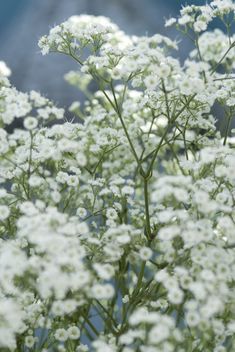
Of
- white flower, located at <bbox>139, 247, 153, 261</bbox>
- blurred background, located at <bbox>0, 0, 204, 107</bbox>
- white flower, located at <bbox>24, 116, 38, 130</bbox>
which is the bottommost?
white flower, located at <bbox>139, 247, 153, 261</bbox>

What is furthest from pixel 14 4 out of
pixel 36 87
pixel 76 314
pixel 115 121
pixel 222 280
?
pixel 222 280

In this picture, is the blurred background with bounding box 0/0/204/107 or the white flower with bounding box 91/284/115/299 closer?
the white flower with bounding box 91/284/115/299

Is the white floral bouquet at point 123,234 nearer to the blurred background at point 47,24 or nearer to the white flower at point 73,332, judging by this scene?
the white flower at point 73,332

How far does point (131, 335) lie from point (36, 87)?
2.45 metres

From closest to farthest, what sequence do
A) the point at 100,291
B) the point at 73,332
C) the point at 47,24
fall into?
the point at 100,291
the point at 73,332
the point at 47,24

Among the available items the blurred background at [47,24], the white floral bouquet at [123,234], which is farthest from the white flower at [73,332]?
the blurred background at [47,24]

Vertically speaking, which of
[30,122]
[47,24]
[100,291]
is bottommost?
[100,291]

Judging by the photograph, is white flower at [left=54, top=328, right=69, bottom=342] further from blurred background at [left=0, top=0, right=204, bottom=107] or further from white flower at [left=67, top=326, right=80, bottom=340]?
blurred background at [left=0, top=0, right=204, bottom=107]

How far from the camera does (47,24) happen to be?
139 inches

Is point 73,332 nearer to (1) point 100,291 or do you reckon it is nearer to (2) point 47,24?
(1) point 100,291

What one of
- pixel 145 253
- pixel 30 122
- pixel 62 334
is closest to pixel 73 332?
pixel 62 334

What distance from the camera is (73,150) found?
1.49 meters

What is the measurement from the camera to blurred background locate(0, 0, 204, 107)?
3461mm

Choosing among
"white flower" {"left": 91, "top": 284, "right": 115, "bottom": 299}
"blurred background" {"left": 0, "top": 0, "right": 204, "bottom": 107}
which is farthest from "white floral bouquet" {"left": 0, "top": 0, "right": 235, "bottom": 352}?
"blurred background" {"left": 0, "top": 0, "right": 204, "bottom": 107}
